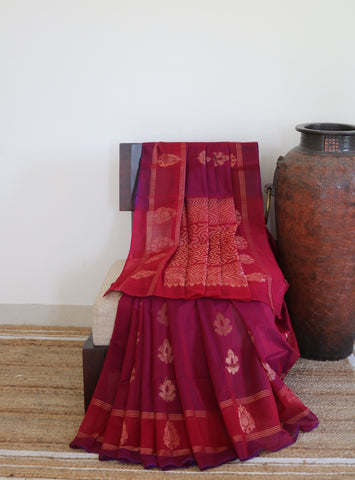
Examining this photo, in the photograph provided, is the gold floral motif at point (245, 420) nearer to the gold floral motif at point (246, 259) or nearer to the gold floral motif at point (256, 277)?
the gold floral motif at point (256, 277)

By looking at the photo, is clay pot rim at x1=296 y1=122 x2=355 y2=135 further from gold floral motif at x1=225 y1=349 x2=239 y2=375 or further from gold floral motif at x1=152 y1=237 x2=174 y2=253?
gold floral motif at x1=225 y1=349 x2=239 y2=375

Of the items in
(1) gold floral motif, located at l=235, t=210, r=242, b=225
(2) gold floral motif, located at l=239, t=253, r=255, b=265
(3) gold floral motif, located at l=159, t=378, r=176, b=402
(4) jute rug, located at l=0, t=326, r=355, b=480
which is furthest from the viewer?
(1) gold floral motif, located at l=235, t=210, r=242, b=225

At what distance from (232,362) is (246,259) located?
0.50 meters

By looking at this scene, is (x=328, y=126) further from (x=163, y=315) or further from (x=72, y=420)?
(x=72, y=420)

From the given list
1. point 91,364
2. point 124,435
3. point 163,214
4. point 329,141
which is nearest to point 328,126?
point 329,141

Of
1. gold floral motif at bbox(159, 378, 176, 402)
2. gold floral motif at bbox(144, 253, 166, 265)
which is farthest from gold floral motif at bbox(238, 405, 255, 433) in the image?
gold floral motif at bbox(144, 253, 166, 265)

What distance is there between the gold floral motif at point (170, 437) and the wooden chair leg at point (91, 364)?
373mm

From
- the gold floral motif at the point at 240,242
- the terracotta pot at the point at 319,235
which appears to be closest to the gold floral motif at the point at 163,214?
the gold floral motif at the point at 240,242

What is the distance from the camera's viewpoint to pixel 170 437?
214 centimetres

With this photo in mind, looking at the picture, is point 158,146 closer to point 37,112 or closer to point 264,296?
point 37,112

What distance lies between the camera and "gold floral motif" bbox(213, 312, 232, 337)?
224 centimetres

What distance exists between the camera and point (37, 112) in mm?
2963

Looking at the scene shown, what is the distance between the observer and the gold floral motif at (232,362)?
223cm

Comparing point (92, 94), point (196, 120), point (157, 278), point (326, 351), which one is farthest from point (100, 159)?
point (326, 351)
